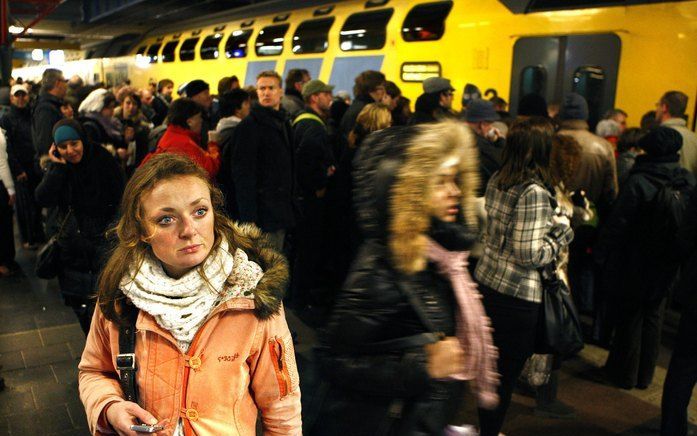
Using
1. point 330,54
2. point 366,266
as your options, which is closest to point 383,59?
point 330,54

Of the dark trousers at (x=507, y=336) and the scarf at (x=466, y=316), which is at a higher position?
the scarf at (x=466, y=316)

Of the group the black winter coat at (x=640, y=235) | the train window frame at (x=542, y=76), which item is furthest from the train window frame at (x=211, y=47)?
the black winter coat at (x=640, y=235)

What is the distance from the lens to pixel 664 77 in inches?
274

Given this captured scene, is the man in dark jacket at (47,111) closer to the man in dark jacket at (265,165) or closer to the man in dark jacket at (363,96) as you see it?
the man in dark jacket at (265,165)

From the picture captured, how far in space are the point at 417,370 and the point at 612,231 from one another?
3.14 meters

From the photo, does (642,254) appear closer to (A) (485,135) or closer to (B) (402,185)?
(A) (485,135)

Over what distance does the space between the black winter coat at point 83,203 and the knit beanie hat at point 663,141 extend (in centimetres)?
374

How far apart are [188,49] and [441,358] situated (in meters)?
17.6

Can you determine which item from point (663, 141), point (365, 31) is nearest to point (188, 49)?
point (365, 31)

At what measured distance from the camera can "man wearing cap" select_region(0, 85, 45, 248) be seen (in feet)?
26.5

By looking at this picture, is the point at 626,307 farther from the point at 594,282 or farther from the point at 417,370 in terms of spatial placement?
the point at 417,370

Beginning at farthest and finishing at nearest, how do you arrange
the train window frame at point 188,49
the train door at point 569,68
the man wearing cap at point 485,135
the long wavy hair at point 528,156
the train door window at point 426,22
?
the train window frame at point 188,49 → the train door window at point 426,22 → the train door at point 569,68 → the man wearing cap at point 485,135 → the long wavy hair at point 528,156

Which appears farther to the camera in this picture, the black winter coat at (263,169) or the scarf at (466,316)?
the black winter coat at (263,169)

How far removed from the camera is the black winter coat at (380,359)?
194 cm
